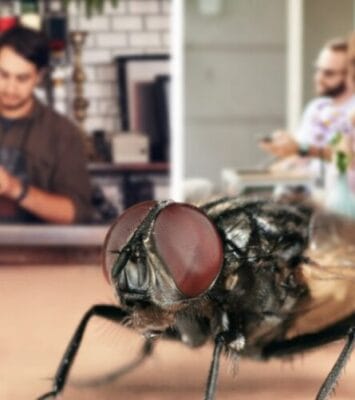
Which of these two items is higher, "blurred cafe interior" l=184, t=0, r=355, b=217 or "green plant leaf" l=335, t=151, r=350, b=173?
"blurred cafe interior" l=184, t=0, r=355, b=217

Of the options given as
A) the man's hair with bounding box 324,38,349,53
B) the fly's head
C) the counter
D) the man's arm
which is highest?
the man's hair with bounding box 324,38,349,53

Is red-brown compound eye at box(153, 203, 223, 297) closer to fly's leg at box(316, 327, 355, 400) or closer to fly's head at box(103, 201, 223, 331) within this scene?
fly's head at box(103, 201, 223, 331)

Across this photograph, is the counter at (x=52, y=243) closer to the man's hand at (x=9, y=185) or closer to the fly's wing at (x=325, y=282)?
the man's hand at (x=9, y=185)

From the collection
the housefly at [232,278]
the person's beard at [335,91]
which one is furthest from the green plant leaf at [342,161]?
the housefly at [232,278]

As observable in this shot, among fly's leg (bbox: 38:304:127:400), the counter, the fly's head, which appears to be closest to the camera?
the fly's head

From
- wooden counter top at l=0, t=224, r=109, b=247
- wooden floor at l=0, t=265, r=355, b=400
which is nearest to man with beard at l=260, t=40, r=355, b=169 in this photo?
wooden counter top at l=0, t=224, r=109, b=247

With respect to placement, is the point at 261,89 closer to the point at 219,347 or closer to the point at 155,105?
the point at 155,105

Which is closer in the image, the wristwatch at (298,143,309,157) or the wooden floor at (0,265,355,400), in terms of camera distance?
the wooden floor at (0,265,355,400)
